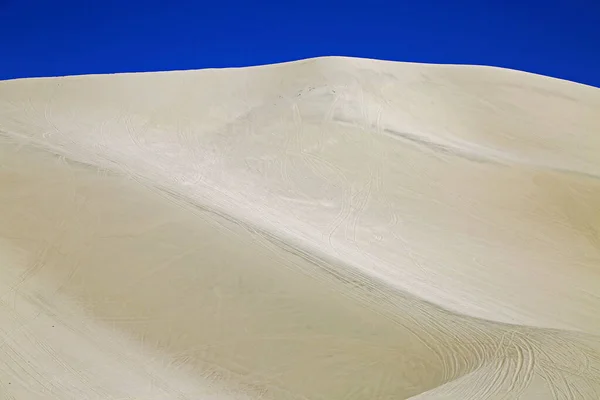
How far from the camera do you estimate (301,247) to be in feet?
33.0

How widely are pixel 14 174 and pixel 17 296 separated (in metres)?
5.15

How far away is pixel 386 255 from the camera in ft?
35.5

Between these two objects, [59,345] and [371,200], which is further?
[371,200]

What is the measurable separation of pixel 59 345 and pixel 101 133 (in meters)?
10.8

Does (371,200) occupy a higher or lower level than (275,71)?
lower

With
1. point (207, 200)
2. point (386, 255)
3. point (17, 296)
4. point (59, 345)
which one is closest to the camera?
point (59, 345)

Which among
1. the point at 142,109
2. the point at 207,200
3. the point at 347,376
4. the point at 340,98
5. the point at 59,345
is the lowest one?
the point at 59,345

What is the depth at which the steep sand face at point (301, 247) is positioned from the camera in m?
7.05

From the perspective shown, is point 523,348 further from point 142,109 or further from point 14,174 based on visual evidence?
point 142,109

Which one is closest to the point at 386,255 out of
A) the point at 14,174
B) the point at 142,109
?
the point at 14,174

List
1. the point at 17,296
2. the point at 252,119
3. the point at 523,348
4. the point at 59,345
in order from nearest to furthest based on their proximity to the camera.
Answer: the point at 523,348 → the point at 59,345 → the point at 17,296 → the point at 252,119

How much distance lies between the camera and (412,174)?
14422 millimetres

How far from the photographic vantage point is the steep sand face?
7047mm

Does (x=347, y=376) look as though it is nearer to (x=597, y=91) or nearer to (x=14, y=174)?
(x=14, y=174)
